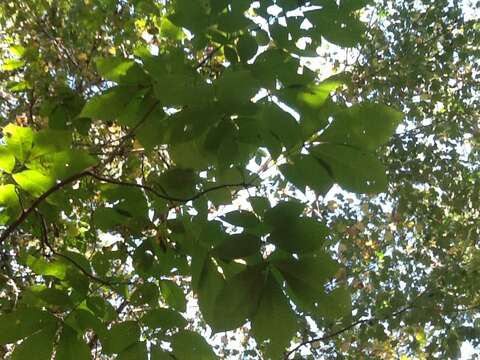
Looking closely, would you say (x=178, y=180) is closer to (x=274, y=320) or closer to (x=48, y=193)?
(x=48, y=193)

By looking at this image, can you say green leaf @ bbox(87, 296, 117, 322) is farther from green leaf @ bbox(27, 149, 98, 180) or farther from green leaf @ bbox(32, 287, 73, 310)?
green leaf @ bbox(27, 149, 98, 180)

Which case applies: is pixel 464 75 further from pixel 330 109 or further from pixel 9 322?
pixel 9 322

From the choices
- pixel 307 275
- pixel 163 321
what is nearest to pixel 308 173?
pixel 307 275

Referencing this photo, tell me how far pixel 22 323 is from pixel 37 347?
6cm

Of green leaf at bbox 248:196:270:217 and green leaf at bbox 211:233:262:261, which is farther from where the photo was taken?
green leaf at bbox 248:196:270:217

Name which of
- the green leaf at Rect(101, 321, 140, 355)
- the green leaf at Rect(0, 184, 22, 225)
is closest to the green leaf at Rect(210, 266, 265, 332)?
the green leaf at Rect(101, 321, 140, 355)

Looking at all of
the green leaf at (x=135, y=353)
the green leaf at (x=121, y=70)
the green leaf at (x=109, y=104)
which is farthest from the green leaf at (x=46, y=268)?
the green leaf at (x=121, y=70)

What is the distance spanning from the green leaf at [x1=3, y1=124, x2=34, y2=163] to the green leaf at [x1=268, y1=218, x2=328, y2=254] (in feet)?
2.09

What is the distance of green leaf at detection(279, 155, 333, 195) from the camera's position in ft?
3.36

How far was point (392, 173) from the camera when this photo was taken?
3.99m

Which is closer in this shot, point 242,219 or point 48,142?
point 242,219

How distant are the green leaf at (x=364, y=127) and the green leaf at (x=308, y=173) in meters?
0.05

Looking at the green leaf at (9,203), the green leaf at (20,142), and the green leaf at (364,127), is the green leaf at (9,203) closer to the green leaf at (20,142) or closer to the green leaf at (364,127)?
the green leaf at (20,142)

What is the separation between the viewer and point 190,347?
3.52 feet
